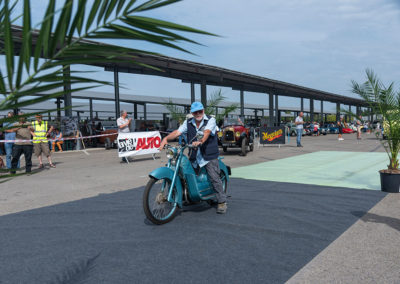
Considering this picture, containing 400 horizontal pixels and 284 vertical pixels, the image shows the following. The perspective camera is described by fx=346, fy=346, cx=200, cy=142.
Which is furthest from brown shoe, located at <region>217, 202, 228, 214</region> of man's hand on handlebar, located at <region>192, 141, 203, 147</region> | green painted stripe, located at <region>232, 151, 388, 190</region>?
green painted stripe, located at <region>232, 151, 388, 190</region>

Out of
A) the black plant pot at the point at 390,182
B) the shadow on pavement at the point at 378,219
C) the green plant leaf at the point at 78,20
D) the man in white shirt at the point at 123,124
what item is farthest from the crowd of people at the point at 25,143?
the green plant leaf at the point at 78,20

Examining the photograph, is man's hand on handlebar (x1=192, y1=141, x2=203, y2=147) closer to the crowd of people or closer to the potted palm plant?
the potted palm plant

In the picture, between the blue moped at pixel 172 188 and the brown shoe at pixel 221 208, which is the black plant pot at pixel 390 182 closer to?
the brown shoe at pixel 221 208

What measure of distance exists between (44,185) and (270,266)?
22.0 ft

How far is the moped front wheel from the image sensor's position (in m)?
4.54

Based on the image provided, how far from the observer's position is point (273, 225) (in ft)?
15.1

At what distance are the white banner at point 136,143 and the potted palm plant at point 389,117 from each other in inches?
339

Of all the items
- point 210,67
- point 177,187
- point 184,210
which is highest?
point 210,67

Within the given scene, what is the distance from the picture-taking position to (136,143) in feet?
43.7

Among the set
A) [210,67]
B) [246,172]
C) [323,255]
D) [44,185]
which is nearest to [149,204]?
[323,255]

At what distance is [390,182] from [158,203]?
4.56 meters

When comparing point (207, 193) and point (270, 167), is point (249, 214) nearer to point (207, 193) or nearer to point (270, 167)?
point (207, 193)

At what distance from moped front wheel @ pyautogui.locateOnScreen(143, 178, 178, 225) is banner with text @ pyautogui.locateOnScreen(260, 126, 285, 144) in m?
14.5

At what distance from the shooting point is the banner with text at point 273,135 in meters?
18.7
